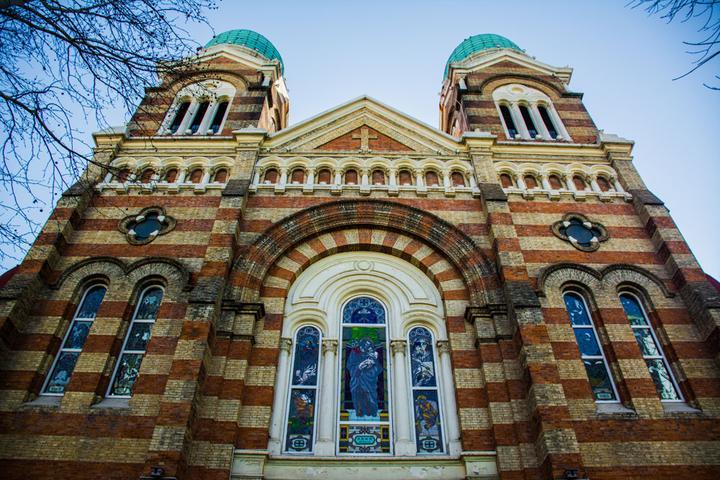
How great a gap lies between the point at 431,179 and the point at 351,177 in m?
2.39

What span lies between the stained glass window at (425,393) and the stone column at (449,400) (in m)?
0.18

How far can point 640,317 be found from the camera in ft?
38.5

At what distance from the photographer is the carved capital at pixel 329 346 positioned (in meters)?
11.3

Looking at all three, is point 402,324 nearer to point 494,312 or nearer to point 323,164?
point 494,312

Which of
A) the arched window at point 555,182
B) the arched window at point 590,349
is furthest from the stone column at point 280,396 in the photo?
the arched window at point 555,182

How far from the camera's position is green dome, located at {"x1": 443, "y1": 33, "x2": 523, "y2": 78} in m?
23.7

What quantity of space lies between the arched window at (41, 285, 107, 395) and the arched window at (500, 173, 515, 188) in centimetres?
1110

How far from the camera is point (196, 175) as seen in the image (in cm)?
1494

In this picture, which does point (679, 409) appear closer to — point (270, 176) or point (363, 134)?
point (363, 134)

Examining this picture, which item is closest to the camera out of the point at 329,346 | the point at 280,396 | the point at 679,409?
the point at 679,409

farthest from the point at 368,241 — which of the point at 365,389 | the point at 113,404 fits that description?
the point at 113,404

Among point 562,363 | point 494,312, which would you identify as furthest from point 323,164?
point 562,363

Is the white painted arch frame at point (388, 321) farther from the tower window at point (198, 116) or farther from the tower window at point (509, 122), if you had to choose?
the tower window at point (198, 116)

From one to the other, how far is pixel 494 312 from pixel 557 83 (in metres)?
13.0
